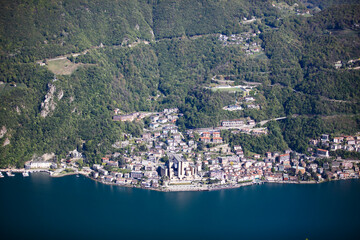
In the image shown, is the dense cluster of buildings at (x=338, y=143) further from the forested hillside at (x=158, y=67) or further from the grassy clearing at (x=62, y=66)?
the grassy clearing at (x=62, y=66)

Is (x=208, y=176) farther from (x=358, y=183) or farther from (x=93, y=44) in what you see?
(x=93, y=44)

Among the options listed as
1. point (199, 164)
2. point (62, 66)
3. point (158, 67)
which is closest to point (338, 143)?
point (199, 164)

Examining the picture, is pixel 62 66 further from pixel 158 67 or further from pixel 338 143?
pixel 338 143

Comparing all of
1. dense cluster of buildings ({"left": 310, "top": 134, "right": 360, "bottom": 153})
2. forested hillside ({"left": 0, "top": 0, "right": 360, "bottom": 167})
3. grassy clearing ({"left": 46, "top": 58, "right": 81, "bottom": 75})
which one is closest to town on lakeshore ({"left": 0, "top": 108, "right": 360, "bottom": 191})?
dense cluster of buildings ({"left": 310, "top": 134, "right": 360, "bottom": 153})

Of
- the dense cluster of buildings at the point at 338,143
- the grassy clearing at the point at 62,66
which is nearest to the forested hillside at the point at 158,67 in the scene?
the grassy clearing at the point at 62,66

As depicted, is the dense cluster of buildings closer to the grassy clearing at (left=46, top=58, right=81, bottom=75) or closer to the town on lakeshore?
the town on lakeshore
